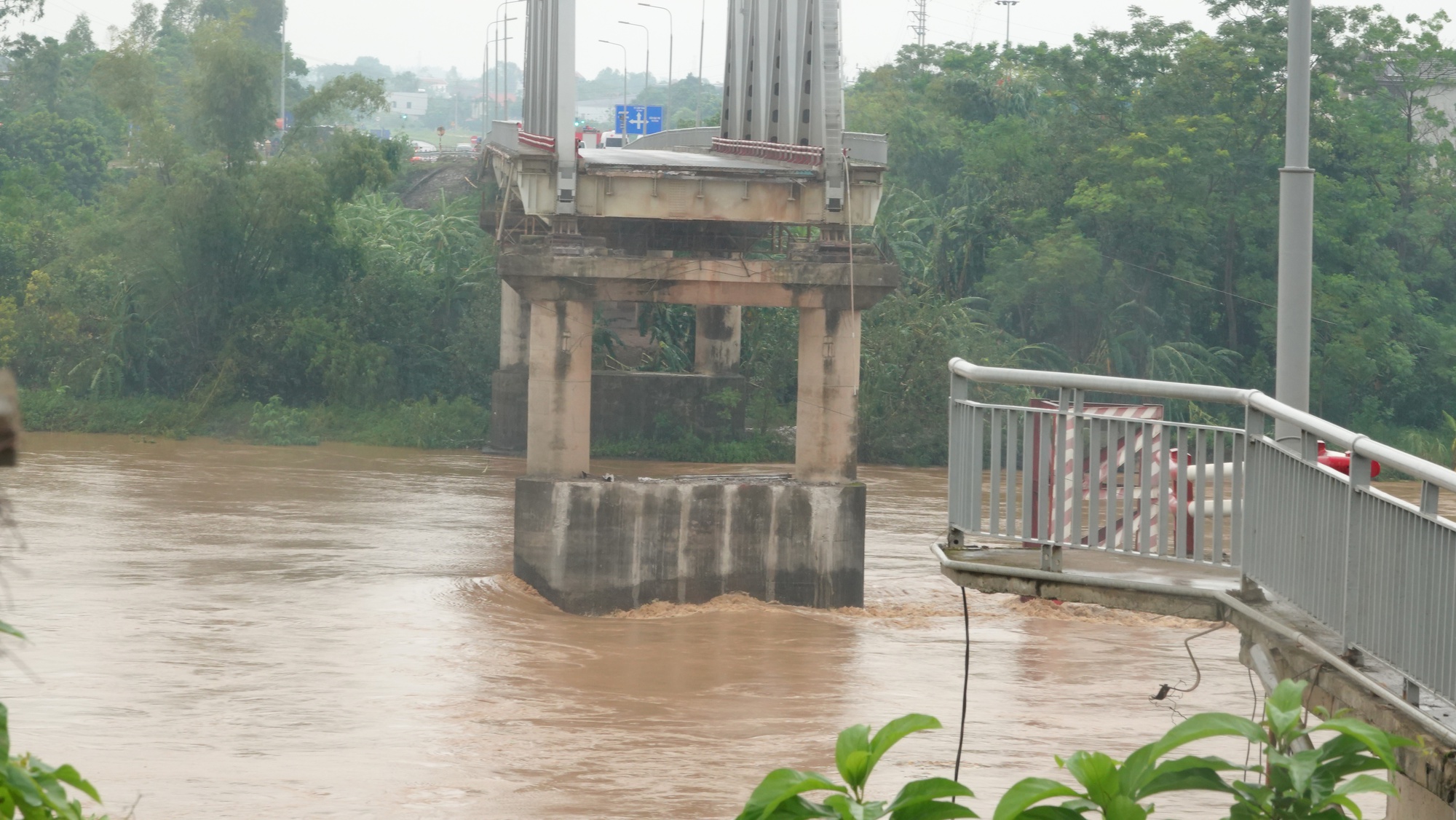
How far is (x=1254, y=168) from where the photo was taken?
43.5 m

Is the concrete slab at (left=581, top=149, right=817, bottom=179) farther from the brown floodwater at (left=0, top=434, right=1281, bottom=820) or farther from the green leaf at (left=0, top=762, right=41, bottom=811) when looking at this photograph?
the green leaf at (left=0, top=762, right=41, bottom=811)

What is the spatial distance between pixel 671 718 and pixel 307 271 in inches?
1171

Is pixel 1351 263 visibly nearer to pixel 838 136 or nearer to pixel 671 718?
pixel 838 136

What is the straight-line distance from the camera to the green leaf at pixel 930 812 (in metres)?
2.73

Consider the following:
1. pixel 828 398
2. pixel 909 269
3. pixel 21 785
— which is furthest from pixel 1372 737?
pixel 909 269

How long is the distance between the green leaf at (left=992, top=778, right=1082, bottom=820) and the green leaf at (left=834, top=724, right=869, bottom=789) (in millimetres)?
257

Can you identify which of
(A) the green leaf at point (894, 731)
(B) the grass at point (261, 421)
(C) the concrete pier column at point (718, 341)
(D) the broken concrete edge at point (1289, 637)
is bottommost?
(B) the grass at point (261, 421)

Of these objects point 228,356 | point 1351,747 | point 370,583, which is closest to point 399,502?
point 370,583

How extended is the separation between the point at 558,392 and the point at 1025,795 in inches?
826

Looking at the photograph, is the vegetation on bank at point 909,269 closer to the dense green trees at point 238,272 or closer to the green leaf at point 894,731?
the dense green trees at point 238,272

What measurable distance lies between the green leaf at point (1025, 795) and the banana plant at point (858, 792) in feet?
0.26

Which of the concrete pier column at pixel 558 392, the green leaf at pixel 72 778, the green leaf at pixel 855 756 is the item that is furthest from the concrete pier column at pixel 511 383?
the green leaf at pixel 855 756

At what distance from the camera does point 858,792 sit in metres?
2.88

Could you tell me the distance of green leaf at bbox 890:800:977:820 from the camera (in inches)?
108
